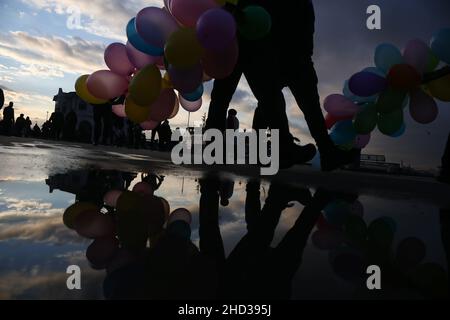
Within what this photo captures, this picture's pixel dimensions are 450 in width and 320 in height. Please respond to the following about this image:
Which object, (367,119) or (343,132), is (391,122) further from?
(343,132)

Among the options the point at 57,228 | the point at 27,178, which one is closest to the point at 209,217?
the point at 57,228

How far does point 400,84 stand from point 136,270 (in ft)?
12.5

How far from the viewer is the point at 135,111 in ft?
12.9

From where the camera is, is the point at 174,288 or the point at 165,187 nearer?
the point at 174,288

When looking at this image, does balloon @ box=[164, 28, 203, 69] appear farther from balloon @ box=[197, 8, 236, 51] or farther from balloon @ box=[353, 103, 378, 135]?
balloon @ box=[353, 103, 378, 135]

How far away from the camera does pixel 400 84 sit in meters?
3.96

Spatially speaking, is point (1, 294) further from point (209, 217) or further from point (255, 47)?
point (255, 47)

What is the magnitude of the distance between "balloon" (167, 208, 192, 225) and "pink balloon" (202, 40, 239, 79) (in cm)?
181

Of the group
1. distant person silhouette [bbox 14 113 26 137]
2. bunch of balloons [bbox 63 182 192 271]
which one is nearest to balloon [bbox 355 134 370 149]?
bunch of balloons [bbox 63 182 192 271]

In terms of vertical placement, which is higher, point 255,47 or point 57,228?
point 255,47

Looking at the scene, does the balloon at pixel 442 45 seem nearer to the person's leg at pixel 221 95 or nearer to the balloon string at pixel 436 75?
the balloon string at pixel 436 75

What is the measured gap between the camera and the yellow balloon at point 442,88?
13.3 ft

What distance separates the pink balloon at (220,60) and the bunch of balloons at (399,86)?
156 cm

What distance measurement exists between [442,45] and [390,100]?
0.78 m
